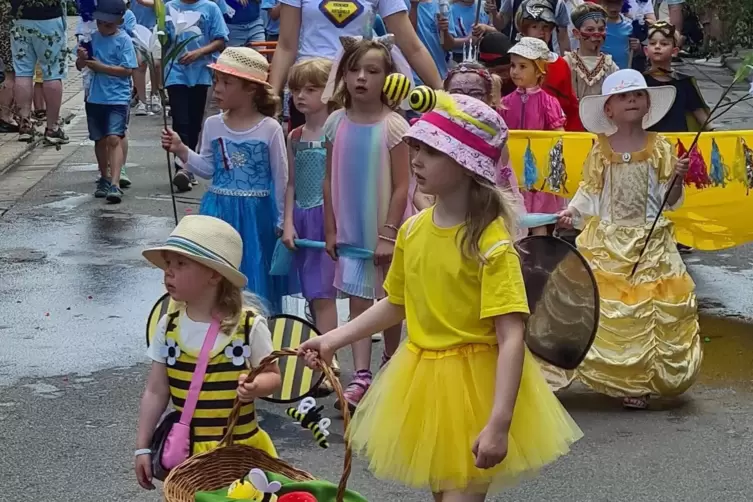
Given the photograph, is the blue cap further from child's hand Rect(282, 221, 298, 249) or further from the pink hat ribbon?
the pink hat ribbon

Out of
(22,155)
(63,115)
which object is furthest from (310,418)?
(63,115)

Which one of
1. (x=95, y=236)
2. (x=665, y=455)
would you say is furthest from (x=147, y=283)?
(x=665, y=455)

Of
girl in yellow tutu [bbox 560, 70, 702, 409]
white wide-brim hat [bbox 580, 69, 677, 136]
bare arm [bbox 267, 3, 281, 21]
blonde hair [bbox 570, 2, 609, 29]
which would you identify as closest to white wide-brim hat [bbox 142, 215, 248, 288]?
girl in yellow tutu [bbox 560, 70, 702, 409]

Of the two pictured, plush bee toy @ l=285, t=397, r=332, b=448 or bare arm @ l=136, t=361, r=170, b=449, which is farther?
bare arm @ l=136, t=361, r=170, b=449

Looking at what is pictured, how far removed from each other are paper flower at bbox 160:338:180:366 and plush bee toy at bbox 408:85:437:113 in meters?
1.05

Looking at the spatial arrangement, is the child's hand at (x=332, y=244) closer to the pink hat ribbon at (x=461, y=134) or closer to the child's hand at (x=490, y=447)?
the pink hat ribbon at (x=461, y=134)

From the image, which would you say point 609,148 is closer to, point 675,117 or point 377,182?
point 377,182

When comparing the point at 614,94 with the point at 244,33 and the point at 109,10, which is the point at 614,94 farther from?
the point at 244,33

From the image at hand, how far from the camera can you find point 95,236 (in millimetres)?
9859

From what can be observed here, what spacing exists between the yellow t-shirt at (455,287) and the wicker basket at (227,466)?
0.35 meters

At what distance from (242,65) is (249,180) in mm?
560

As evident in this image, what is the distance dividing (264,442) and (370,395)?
1.31 feet

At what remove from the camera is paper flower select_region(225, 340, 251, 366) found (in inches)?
159

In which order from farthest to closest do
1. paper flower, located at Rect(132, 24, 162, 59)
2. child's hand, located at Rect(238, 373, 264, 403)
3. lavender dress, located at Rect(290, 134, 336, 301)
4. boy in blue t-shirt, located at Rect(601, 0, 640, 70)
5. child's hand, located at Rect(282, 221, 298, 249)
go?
boy in blue t-shirt, located at Rect(601, 0, 640, 70)
lavender dress, located at Rect(290, 134, 336, 301)
child's hand, located at Rect(282, 221, 298, 249)
paper flower, located at Rect(132, 24, 162, 59)
child's hand, located at Rect(238, 373, 264, 403)
